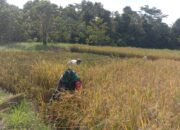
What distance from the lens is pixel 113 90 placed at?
237 inches

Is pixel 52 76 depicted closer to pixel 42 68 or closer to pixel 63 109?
pixel 42 68

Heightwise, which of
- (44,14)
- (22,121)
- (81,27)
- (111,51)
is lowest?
(22,121)

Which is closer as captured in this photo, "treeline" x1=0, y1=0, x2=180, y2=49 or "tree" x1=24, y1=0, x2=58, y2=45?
"tree" x1=24, y1=0, x2=58, y2=45

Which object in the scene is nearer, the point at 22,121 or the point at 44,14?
the point at 22,121

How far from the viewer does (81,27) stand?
39.4 m

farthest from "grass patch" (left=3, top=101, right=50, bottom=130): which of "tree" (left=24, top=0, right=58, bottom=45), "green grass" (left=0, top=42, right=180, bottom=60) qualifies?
"tree" (left=24, top=0, right=58, bottom=45)

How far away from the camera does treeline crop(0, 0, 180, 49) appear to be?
3170cm

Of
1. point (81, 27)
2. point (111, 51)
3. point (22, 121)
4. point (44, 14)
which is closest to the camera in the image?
point (22, 121)

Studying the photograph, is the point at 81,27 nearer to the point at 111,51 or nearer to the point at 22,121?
the point at 111,51

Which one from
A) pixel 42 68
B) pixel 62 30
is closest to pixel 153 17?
pixel 62 30

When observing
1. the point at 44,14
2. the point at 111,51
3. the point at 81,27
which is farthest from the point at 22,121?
the point at 81,27

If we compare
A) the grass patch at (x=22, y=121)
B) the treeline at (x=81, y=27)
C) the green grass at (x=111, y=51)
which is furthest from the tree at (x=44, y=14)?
the grass patch at (x=22, y=121)

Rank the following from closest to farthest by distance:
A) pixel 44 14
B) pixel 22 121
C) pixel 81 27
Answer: pixel 22 121
pixel 44 14
pixel 81 27

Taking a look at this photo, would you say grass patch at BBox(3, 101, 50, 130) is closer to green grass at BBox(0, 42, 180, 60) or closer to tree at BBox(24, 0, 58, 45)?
green grass at BBox(0, 42, 180, 60)
